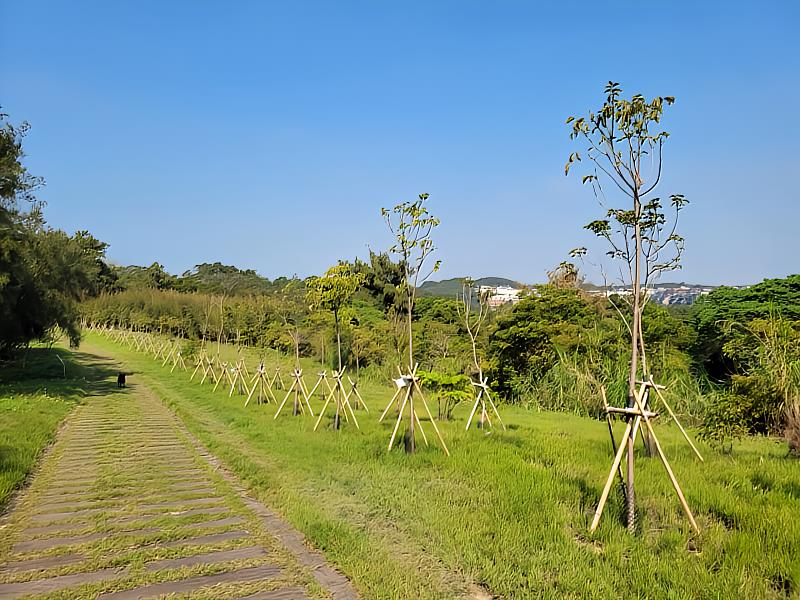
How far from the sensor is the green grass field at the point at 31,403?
590cm

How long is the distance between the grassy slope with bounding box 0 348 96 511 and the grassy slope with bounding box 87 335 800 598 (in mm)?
2124

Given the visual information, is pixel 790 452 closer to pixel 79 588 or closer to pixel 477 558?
pixel 477 558

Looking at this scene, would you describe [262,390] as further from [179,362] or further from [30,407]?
[179,362]

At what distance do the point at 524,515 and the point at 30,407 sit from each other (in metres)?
9.11

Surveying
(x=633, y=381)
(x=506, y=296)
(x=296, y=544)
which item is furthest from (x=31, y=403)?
(x=506, y=296)

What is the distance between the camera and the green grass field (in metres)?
5.90

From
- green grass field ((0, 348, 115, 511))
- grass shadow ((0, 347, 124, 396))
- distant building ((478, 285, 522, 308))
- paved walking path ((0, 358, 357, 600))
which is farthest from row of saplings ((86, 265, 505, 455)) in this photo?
distant building ((478, 285, 522, 308))

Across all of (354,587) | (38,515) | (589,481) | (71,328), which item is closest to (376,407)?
(589,481)

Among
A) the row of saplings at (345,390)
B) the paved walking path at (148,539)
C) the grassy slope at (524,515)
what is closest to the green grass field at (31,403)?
the paved walking path at (148,539)

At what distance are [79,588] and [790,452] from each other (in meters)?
7.49

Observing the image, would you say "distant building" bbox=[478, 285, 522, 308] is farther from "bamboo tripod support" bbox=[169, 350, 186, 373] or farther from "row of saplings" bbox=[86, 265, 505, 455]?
"bamboo tripod support" bbox=[169, 350, 186, 373]

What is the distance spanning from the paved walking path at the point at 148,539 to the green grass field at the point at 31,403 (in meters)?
0.24

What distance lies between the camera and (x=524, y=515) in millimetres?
4473

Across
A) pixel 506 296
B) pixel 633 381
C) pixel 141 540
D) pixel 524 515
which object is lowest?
pixel 141 540
